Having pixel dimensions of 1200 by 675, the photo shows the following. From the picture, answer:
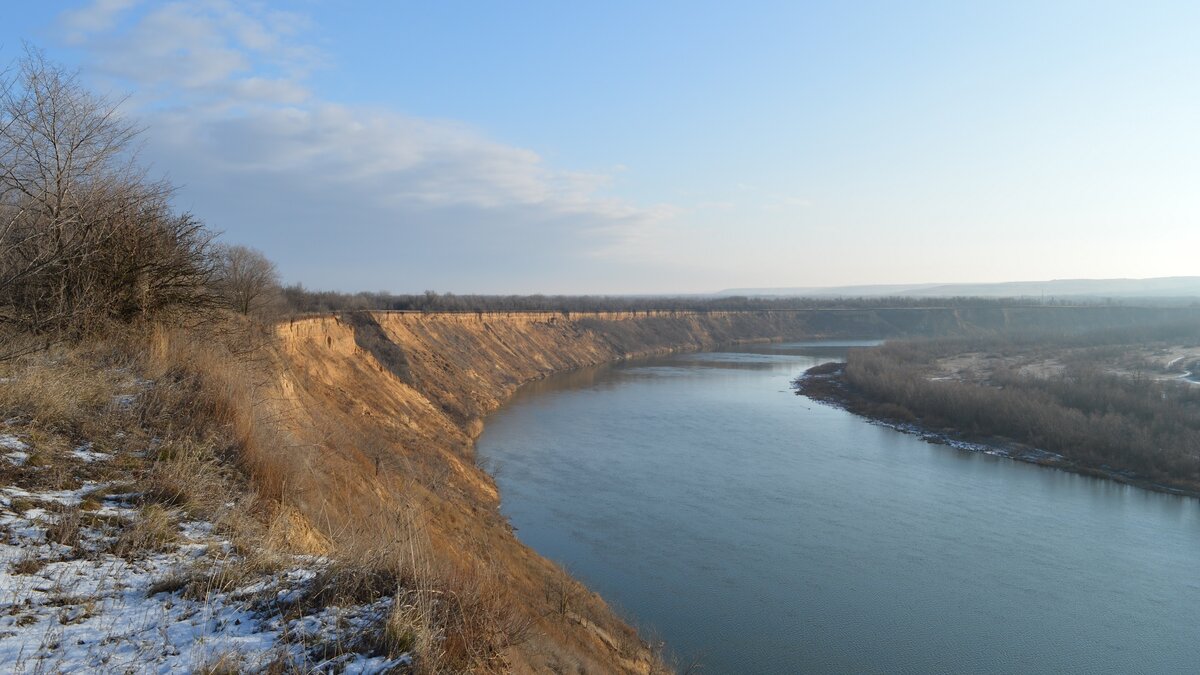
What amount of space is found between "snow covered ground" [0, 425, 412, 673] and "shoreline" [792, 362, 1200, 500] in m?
26.5

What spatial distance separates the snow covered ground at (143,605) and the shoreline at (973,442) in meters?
26.5

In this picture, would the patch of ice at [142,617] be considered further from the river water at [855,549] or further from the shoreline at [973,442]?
the shoreline at [973,442]

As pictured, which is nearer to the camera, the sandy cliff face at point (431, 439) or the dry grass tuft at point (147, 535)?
the dry grass tuft at point (147, 535)

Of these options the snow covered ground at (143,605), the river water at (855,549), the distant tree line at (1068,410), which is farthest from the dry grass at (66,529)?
the distant tree line at (1068,410)

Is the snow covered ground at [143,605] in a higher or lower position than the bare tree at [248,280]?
lower

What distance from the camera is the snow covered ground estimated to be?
2854 mm

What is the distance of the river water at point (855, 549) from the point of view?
1157 centimetres

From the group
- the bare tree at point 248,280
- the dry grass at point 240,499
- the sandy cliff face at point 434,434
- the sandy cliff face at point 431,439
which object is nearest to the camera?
the dry grass at point 240,499

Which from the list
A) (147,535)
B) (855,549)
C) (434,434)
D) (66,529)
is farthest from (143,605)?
(434,434)

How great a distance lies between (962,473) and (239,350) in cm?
2294

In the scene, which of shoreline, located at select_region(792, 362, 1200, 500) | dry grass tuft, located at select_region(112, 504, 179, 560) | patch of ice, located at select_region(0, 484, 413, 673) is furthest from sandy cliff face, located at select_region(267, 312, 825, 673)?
shoreline, located at select_region(792, 362, 1200, 500)

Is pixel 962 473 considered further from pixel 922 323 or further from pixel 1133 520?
pixel 922 323

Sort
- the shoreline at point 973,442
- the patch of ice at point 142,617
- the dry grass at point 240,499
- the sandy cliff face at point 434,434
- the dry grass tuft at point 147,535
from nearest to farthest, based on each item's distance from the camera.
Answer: the patch of ice at point 142,617, the dry grass at point 240,499, the dry grass tuft at point 147,535, the sandy cliff face at point 434,434, the shoreline at point 973,442

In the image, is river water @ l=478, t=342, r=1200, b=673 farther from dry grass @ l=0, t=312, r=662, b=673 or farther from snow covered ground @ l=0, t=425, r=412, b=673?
snow covered ground @ l=0, t=425, r=412, b=673
